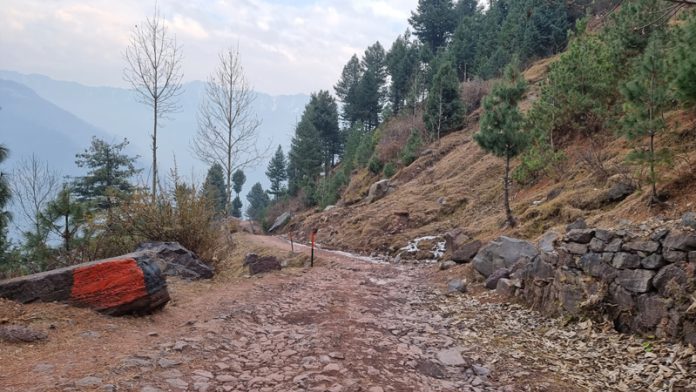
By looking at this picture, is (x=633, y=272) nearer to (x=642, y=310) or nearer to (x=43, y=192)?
(x=642, y=310)

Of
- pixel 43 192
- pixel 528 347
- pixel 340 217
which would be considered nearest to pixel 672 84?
pixel 528 347

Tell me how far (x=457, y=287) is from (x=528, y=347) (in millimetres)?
4077

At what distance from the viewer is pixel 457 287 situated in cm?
962

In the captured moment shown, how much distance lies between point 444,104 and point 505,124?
64.6 feet

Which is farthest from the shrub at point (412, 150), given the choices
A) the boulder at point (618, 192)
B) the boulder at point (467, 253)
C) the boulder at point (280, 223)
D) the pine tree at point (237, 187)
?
the pine tree at point (237, 187)

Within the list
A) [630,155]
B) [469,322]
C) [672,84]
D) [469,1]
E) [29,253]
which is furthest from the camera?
[469,1]

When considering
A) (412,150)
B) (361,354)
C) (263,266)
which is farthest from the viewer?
(412,150)

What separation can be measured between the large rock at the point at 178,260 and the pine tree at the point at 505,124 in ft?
31.1

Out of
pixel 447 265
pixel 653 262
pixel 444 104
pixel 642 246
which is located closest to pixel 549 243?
pixel 642 246

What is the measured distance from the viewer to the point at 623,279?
5820mm

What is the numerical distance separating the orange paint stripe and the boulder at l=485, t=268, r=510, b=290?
265 inches

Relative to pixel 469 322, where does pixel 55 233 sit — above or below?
above

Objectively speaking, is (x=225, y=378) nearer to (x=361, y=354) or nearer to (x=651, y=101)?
(x=361, y=354)

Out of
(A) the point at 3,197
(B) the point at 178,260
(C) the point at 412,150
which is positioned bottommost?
(B) the point at 178,260
